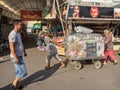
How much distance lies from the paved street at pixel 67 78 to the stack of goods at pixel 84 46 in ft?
1.92

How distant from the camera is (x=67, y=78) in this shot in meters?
10.9

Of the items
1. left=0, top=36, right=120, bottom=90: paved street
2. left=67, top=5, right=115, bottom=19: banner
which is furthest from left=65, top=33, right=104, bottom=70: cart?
left=67, top=5, right=115, bottom=19: banner

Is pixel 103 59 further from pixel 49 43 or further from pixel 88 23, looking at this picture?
pixel 88 23

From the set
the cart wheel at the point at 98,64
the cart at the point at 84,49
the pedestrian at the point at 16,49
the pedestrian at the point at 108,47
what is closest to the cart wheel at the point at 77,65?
the cart at the point at 84,49

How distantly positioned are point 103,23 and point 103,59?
5.61 m

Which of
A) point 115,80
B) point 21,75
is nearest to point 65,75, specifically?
point 115,80

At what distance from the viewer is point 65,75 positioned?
1148cm

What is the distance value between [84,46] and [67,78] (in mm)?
2159

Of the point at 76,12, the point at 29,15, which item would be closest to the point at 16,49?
the point at 76,12

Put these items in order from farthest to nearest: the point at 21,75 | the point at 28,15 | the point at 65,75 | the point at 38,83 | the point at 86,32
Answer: the point at 28,15
the point at 86,32
the point at 65,75
the point at 38,83
the point at 21,75

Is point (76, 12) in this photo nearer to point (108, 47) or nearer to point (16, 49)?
point (108, 47)

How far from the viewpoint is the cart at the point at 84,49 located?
1262 cm

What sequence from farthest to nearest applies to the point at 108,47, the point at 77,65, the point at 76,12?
1. the point at 76,12
2. the point at 108,47
3. the point at 77,65

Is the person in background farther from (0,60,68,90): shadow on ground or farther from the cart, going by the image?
(0,60,68,90): shadow on ground
